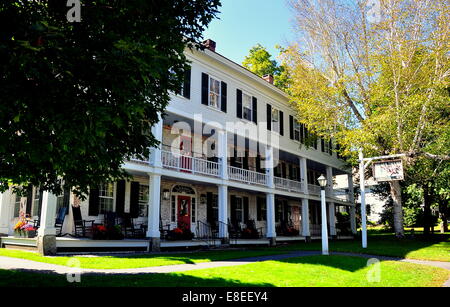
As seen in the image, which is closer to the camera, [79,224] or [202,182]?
[79,224]

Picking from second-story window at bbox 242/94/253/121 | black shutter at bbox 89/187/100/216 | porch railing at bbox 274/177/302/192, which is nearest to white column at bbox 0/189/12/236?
black shutter at bbox 89/187/100/216

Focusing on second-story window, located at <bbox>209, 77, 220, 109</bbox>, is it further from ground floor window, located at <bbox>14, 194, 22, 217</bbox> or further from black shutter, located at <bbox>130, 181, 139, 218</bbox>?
ground floor window, located at <bbox>14, 194, 22, 217</bbox>

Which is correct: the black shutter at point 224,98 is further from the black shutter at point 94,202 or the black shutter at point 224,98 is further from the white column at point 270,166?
the black shutter at point 94,202

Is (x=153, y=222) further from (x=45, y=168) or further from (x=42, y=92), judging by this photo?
(x=42, y=92)

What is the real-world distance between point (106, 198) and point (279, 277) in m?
9.39

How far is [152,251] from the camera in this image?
45.6 feet

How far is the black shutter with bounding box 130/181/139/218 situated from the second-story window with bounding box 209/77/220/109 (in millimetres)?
5466

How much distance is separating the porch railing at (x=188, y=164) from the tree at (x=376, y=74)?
25.8 ft

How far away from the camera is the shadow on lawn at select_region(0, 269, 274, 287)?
6.53m

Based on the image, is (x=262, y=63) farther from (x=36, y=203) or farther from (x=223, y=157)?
(x=36, y=203)

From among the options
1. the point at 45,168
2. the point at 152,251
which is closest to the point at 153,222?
the point at 152,251

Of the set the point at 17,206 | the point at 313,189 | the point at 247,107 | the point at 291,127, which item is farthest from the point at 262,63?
the point at 17,206

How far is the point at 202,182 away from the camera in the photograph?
57.0ft
